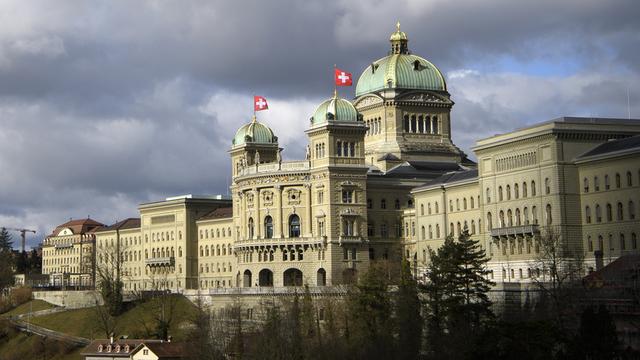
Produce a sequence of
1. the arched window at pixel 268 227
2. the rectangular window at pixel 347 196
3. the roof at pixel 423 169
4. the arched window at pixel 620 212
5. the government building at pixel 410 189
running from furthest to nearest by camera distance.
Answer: the roof at pixel 423 169
the arched window at pixel 268 227
the rectangular window at pixel 347 196
the government building at pixel 410 189
the arched window at pixel 620 212

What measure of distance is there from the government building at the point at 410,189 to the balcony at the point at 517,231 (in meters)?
0.19

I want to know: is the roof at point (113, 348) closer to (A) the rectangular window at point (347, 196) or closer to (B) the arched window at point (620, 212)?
(A) the rectangular window at point (347, 196)

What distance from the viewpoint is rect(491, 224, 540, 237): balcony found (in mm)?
136125

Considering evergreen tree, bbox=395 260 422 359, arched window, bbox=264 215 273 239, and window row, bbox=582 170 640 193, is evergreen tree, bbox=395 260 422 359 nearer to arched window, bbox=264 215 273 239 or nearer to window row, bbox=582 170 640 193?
window row, bbox=582 170 640 193

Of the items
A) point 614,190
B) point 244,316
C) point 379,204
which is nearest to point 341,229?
point 379,204

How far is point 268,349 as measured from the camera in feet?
394

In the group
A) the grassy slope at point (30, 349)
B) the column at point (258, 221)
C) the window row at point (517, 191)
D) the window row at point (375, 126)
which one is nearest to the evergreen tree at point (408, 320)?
the window row at point (517, 191)

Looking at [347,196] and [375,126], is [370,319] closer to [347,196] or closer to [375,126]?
[347,196]

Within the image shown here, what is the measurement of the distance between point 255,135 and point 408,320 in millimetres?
79799

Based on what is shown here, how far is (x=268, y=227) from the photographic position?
173000 mm

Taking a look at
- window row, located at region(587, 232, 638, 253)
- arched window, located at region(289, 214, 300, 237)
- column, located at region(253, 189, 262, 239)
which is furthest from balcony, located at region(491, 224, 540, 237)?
column, located at region(253, 189, 262, 239)

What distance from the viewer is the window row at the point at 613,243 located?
12625 cm

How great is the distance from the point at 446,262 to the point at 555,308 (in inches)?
514

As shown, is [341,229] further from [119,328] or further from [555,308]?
[555,308]
